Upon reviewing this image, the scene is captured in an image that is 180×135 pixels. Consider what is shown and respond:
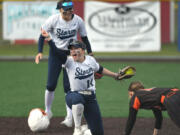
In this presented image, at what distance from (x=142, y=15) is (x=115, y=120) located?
1011 centimetres

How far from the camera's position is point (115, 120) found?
8.57 metres

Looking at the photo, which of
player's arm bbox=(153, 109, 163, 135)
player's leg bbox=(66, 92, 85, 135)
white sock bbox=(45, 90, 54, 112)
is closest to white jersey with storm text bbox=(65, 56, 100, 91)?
player's leg bbox=(66, 92, 85, 135)

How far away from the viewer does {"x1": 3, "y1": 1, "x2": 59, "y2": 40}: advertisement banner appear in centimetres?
1914

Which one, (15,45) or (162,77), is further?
(15,45)

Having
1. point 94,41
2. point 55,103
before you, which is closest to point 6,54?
point 94,41

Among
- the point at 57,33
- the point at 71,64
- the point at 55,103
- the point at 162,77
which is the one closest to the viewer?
the point at 71,64

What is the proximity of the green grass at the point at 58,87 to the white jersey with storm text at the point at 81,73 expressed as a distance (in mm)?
2383

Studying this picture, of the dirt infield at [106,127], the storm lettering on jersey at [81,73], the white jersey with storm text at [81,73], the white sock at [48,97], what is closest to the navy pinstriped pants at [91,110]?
the white jersey with storm text at [81,73]

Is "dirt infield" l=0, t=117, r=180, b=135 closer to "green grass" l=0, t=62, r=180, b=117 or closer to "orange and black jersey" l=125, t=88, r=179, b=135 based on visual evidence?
"green grass" l=0, t=62, r=180, b=117

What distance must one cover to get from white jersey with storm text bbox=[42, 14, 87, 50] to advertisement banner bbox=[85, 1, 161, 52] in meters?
9.78

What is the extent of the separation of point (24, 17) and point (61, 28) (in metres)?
11.7

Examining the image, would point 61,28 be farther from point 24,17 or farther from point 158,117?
point 24,17

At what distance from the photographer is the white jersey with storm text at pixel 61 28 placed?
7824 mm

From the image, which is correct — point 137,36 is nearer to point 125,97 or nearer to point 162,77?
point 162,77
